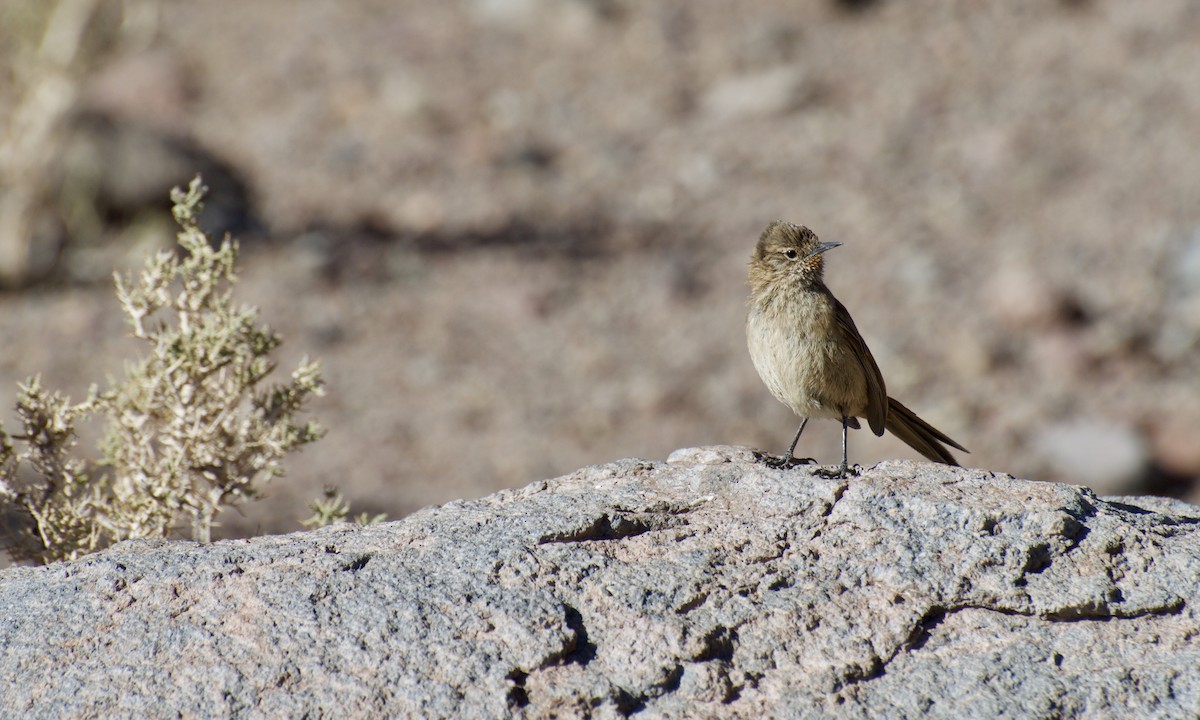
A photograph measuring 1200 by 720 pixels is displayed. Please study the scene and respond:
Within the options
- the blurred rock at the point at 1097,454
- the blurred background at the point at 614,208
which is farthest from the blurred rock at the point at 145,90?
the blurred rock at the point at 1097,454

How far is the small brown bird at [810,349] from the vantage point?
16.3 ft

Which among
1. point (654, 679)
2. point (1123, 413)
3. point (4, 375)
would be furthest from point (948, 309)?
point (654, 679)

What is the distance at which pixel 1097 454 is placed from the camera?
8.66 metres

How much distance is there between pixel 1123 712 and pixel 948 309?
24.0 ft

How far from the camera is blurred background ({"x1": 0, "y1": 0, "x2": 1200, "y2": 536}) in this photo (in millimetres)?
9297

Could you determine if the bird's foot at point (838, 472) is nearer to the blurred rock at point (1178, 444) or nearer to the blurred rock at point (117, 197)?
the blurred rock at point (1178, 444)

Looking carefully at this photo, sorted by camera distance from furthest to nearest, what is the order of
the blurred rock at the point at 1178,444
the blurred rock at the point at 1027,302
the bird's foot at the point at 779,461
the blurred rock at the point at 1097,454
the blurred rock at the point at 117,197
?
the blurred rock at the point at 117,197, the blurred rock at the point at 1027,302, the blurred rock at the point at 1178,444, the blurred rock at the point at 1097,454, the bird's foot at the point at 779,461

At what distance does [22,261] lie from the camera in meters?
10.3

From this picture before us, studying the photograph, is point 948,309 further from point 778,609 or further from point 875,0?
point 778,609

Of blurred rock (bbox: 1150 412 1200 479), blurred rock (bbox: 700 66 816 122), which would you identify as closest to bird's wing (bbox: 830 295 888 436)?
blurred rock (bbox: 1150 412 1200 479)

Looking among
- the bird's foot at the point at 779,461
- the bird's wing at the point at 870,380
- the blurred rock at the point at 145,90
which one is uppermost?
the blurred rock at the point at 145,90

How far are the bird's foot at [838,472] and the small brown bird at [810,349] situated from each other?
0.61 m

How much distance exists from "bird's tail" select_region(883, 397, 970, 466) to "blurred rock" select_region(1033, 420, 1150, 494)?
12.0 ft

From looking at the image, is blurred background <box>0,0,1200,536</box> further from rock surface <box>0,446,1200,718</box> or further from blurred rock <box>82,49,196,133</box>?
rock surface <box>0,446,1200,718</box>
